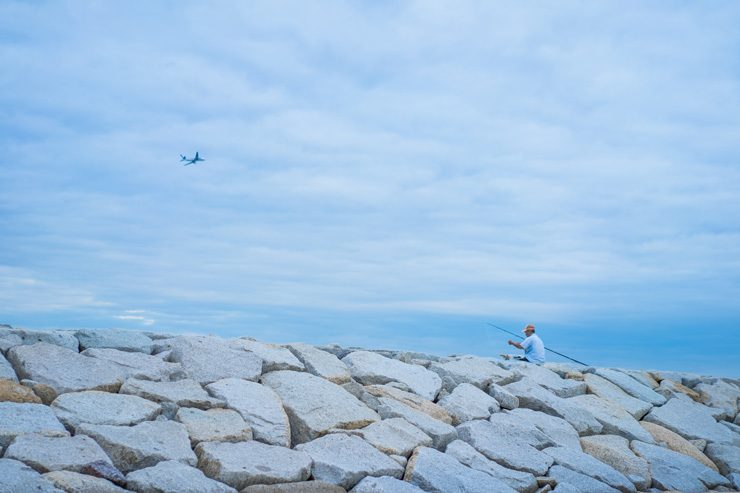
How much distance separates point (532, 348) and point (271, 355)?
4839 millimetres

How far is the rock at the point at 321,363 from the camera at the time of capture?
731 centimetres

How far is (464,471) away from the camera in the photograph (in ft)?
20.7

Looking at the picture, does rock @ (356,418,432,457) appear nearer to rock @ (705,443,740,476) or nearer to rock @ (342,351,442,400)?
rock @ (342,351,442,400)

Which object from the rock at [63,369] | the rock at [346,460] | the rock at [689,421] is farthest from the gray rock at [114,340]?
the rock at [689,421]

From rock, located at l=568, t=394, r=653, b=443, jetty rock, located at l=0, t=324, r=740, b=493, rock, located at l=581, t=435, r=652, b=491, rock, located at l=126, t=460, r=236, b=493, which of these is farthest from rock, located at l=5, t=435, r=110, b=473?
rock, located at l=568, t=394, r=653, b=443

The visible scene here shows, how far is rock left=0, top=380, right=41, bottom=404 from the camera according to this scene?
18.4ft

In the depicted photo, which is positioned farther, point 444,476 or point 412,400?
point 412,400

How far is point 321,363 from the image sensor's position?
7.52m

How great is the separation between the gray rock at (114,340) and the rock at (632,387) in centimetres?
618

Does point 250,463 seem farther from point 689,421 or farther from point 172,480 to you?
point 689,421

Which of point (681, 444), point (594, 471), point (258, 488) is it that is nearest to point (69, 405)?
point (258, 488)

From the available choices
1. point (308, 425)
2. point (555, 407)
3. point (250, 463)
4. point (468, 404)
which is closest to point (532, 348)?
point (555, 407)

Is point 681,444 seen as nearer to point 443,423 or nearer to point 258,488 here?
point 443,423

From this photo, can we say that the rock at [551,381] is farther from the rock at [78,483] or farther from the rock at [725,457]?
the rock at [78,483]
